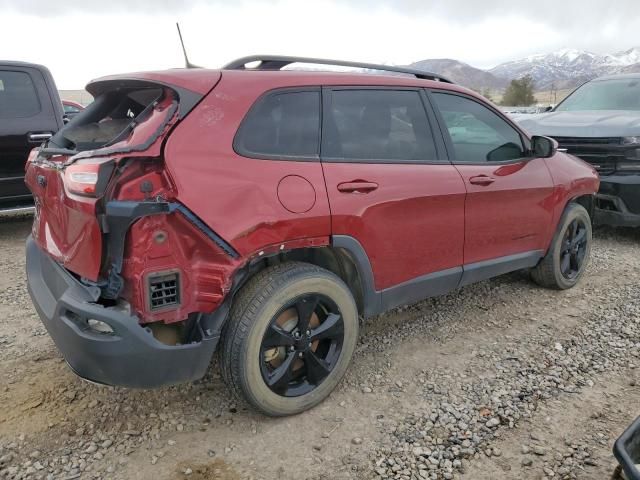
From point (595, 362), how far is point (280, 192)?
7.71ft

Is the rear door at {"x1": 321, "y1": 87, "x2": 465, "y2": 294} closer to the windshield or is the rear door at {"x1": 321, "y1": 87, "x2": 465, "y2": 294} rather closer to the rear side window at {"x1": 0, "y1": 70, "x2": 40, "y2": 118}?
the rear side window at {"x1": 0, "y1": 70, "x2": 40, "y2": 118}

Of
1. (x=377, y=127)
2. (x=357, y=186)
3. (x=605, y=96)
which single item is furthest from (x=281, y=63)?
(x=605, y=96)

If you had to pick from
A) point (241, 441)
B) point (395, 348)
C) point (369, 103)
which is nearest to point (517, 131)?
point (369, 103)

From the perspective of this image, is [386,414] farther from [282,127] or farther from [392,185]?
[282,127]

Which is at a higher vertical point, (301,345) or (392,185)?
(392,185)

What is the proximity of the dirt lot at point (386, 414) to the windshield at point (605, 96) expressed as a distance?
3.95 metres

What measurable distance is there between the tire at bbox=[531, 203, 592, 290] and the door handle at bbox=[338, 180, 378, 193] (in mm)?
2209

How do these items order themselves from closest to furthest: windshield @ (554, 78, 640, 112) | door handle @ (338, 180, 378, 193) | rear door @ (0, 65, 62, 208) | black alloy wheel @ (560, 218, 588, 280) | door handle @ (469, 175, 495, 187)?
door handle @ (338, 180, 378, 193), door handle @ (469, 175, 495, 187), black alloy wheel @ (560, 218, 588, 280), rear door @ (0, 65, 62, 208), windshield @ (554, 78, 640, 112)

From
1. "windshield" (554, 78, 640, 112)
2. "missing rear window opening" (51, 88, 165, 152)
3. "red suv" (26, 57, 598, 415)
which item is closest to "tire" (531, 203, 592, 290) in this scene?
"red suv" (26, 57, 598, 415)

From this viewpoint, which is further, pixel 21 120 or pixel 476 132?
pixel 21 120

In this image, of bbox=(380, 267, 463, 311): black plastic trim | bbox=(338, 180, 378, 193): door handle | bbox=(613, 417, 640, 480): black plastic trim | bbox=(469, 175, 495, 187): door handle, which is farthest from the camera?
bbox=(469, 175, 495, 187): door handle

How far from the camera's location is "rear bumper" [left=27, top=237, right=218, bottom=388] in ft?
7.13

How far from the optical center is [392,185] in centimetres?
290

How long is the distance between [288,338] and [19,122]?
4783mm
